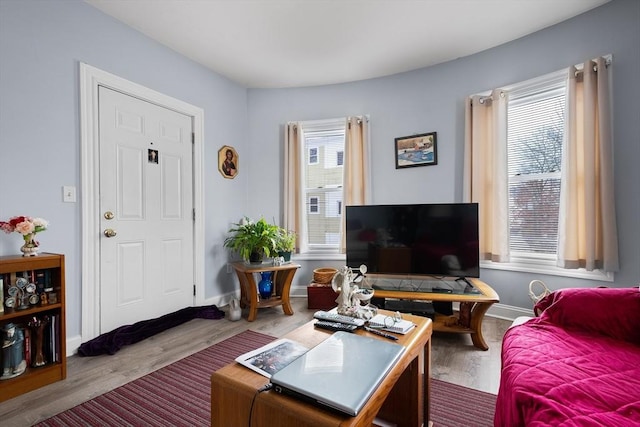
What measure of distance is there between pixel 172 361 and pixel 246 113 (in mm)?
2907

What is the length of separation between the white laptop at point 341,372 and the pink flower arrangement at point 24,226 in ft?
6.06

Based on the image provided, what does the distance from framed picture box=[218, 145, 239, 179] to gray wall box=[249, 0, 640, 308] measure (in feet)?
0.90

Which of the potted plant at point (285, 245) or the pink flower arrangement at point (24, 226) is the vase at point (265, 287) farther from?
the pink flower arrangement at point (24, 226)

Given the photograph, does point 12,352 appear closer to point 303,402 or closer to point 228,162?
point 303,402

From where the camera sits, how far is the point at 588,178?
2326 mm

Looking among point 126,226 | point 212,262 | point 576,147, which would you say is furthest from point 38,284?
point 576,147

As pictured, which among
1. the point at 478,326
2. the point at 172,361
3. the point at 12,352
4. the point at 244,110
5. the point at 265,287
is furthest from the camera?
the point at 244,110

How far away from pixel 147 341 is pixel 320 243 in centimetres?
208

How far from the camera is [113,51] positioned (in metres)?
2.42

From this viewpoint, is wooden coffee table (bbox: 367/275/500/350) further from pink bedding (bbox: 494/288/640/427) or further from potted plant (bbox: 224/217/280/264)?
potted plant (bbox: 224/217/280/264)

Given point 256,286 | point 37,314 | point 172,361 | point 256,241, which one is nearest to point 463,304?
point 256,286

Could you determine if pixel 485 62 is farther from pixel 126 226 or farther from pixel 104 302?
pixel 104 302

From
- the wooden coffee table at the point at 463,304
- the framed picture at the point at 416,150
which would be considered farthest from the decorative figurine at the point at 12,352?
the framed picture at the point at 416,150

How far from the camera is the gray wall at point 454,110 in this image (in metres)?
2.23
